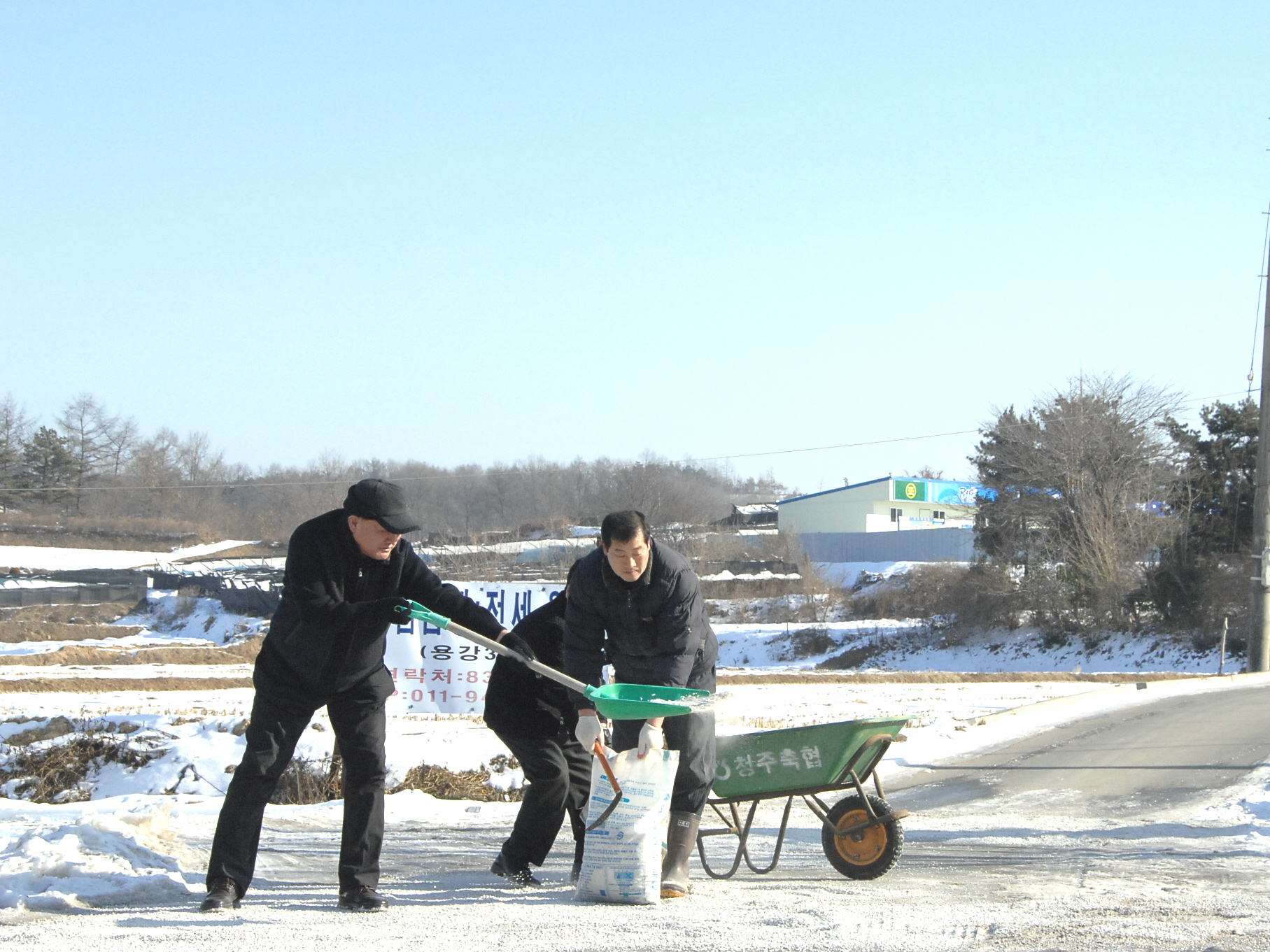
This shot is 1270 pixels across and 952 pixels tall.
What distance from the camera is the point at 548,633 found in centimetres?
548

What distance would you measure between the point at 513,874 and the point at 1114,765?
21.3ft

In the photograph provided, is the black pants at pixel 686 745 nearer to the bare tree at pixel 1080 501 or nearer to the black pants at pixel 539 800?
the black pants at pixel 539 800

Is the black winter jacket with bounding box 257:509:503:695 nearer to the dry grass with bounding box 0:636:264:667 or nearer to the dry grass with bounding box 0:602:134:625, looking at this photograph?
the dry grass with bounding box 0:636:264:667

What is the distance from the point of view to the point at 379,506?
4.62 meters

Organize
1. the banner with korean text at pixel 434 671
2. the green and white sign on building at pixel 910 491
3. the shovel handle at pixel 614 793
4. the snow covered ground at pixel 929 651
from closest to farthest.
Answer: the shovel handle at pixel 614 793
the banner with korean text at pixel 434 671
the snow covered ground at pixel 929 651
the green and white sign on building at pixel 910 491

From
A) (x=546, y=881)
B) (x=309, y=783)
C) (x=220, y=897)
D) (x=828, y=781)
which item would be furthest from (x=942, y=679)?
(x=220, y=897)

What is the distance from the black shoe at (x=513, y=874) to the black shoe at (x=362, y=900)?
74 centimetres

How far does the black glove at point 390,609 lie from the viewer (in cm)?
459

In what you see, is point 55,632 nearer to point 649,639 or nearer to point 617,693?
point 649,639

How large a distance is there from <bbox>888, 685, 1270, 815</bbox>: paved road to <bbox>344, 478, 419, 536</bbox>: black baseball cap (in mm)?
4494

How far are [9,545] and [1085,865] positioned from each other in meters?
79.0

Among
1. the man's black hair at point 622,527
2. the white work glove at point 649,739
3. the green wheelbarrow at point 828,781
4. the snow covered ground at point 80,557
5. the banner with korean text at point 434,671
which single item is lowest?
the snow covered ground at point 80,557

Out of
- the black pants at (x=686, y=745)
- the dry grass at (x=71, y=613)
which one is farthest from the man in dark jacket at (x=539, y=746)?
the dry grass at (x=71, y=613)

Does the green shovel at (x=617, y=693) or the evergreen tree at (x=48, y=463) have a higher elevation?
the evergreen tree at (x=48, y=463)
